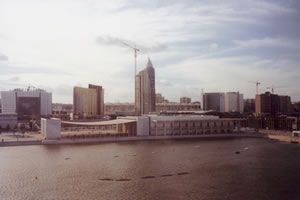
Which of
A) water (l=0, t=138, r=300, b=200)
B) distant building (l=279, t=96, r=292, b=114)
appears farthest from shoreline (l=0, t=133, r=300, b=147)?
distant building (l=279, t=96, r=292, b=114)

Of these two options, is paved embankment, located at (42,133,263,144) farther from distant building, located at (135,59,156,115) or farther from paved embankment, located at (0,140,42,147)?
distant building, located at (135,59,156,115)

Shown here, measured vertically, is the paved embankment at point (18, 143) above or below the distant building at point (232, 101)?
below

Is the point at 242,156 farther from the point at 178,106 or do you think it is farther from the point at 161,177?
the point at 178,106

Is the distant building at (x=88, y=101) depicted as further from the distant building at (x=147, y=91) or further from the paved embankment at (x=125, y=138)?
the paved embankment at (x=125, y=138)

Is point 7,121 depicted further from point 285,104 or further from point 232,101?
point 232,101

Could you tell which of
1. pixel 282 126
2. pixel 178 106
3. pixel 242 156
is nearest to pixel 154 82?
pixel 178 106

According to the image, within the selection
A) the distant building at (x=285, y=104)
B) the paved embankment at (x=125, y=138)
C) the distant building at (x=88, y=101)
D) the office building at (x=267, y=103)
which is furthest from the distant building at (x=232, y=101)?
the paved embankment at (x=125, y=138)
